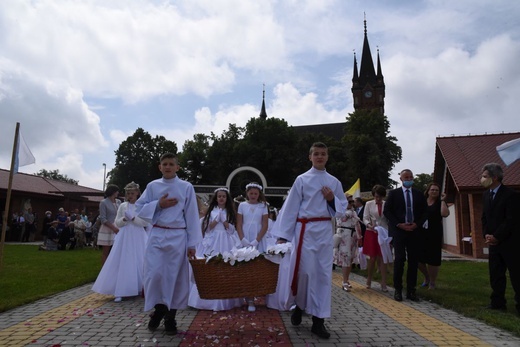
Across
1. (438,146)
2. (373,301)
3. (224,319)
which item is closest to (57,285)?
(224,319)

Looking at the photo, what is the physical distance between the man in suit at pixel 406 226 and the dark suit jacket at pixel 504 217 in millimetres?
1244

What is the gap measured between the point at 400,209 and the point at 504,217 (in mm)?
1784

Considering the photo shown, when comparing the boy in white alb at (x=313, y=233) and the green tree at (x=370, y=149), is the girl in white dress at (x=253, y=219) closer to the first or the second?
the boy in white alb at (x=313, y=233)

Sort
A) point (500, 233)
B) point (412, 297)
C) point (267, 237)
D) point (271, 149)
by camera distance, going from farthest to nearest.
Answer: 1. point (271, 149)
2. point (267, 237)
3. point (412, 297)
4. point (500, 233)

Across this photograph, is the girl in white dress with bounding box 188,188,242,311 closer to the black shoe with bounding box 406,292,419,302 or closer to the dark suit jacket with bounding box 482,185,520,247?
the black shoe with bounding box 406,292,419,302

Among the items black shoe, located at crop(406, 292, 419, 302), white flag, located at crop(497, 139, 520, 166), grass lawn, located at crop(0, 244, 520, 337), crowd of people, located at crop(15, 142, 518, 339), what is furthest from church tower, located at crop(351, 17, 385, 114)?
black shoe, located at crop(406, 292, 419, 302)

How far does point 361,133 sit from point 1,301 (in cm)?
4958

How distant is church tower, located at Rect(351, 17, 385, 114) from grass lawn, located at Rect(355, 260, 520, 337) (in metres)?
79.5

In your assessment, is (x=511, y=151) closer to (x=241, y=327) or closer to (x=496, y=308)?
(x=496, y=308)

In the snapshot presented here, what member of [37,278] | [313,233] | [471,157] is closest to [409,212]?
[313,233]

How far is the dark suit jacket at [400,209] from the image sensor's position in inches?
296

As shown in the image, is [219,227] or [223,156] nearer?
[219,227]

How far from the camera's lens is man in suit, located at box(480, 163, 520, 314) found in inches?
239

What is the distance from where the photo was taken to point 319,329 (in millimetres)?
4633
